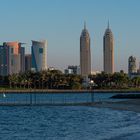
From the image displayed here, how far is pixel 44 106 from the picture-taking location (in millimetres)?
102125

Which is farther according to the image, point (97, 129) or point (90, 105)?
point (90, 105)

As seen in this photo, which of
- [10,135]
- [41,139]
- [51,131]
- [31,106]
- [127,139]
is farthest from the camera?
[31,106]

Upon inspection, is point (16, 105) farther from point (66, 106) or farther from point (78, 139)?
point (78, 139)

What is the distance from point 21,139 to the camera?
43375 millimetres

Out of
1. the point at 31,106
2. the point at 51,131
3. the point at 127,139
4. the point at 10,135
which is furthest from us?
the point at 31,106

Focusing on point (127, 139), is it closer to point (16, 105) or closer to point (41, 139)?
point (41, 139)

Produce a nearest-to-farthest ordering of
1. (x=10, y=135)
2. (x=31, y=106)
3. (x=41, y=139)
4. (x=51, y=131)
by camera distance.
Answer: (x=41, y=139), (x=10, y=135), (x=51, y=131), (x=31, y=106)

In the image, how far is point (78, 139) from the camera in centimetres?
4231

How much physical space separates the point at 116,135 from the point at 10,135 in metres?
9.26

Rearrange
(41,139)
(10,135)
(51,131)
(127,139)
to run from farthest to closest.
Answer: (51,131) → (10,135) → (41,139) → (127,139)

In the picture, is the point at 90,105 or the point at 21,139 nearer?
the point at 21,139

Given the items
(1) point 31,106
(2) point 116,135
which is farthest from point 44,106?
(2) point 116,135

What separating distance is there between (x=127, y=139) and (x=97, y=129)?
11.5m

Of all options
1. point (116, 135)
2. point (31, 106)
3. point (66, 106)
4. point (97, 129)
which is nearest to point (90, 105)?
point (66, 106)
